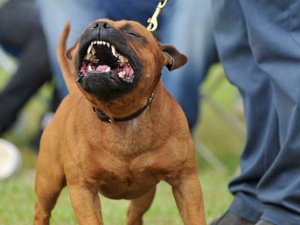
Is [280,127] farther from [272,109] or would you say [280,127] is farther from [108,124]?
[108,124]

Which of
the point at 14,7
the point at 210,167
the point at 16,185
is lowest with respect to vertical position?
the point at 210,167

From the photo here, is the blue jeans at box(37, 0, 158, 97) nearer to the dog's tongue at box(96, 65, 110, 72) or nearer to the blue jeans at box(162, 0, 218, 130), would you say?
the blue jeans at box(162, 0, 218, 130)

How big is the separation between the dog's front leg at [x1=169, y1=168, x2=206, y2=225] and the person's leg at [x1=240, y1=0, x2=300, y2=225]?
411 mm

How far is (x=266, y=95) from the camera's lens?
389 cm

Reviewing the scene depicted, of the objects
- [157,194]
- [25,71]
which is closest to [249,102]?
[157,194]

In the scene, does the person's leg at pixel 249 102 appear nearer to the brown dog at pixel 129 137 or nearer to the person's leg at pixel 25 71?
the brown dog at pixel 129 137

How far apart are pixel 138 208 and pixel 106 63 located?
1.05 m

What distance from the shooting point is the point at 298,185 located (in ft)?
11.3

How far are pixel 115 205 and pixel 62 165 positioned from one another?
1399 millimetres

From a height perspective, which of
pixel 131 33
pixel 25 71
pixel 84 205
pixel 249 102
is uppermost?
pixel 131 33

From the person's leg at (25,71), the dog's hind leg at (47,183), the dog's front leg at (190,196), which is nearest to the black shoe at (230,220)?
the dog's front leg at (190,196)

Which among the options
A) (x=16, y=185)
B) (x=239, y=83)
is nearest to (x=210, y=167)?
(x=16, y=185)

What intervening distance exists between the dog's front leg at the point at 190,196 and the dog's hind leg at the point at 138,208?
1.80 ft

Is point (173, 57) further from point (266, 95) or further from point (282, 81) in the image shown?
point (266, 95)
